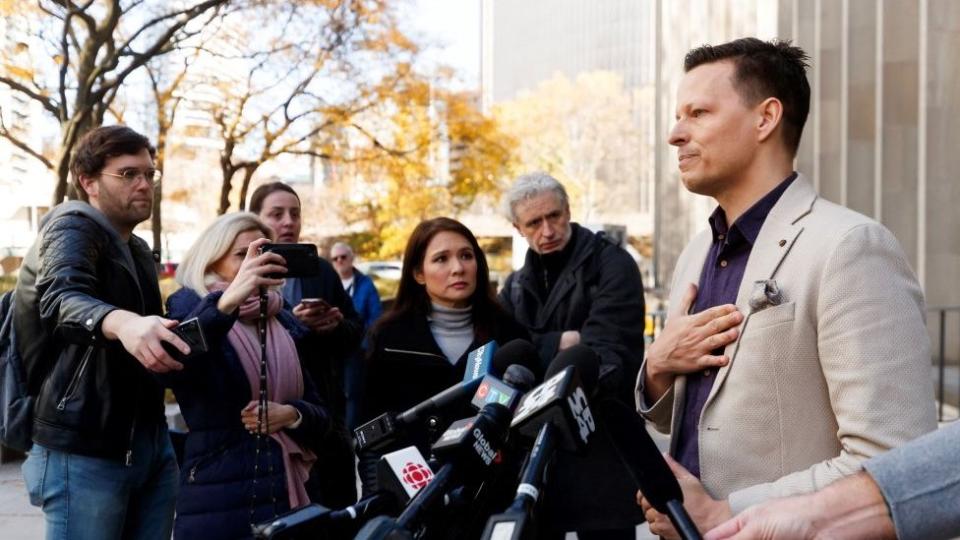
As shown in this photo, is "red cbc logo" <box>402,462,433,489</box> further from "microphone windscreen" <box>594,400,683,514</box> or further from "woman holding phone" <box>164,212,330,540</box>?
"woman holding phone" <box>164,212,330,540</box>

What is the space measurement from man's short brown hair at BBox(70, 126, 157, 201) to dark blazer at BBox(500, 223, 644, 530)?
6.58 feet

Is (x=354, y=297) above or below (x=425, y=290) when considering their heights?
below

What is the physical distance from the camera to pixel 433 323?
14.0 feet

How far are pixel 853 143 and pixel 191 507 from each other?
38.1 feet

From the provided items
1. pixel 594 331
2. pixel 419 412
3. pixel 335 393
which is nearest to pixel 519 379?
pixel 419 412

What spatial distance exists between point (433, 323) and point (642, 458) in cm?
253

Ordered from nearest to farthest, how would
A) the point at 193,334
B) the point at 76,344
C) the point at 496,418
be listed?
the point at 496,418, the point at 193,334, the point at 76,344

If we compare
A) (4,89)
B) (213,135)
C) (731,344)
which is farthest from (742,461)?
(213,135)

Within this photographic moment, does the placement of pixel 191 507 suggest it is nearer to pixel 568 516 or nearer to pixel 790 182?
pixel 568 516

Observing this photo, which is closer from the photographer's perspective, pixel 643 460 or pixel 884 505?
pixel 884 505

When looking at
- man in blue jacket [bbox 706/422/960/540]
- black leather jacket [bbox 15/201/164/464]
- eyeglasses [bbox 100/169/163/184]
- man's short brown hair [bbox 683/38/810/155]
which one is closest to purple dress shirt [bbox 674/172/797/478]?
man's short brown hair [bbox 683/38/810/155]

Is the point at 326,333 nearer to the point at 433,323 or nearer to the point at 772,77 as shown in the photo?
the point at 433,323

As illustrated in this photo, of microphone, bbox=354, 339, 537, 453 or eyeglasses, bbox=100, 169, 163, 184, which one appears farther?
eyeglasses, bbox=100, 169, 163, 184

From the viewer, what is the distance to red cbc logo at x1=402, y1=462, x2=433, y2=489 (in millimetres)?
2010
